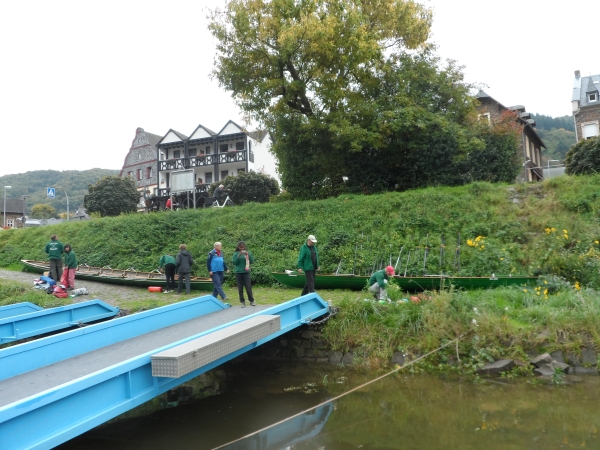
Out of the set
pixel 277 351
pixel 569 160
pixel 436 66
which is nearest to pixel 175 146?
pixel 436 66

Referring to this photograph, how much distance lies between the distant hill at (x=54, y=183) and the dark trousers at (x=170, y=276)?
236ft

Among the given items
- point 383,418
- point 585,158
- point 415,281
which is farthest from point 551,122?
point 383,418

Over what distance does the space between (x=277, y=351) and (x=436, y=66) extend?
15.7 m

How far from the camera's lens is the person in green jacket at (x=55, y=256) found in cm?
1598

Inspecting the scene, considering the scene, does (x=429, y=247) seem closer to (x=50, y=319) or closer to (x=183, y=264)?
(x=183, y=264)

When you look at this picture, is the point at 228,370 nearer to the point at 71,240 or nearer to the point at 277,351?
the point at 277,351

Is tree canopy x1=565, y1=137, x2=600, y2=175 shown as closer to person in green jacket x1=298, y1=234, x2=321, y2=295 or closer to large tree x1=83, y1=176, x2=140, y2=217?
person in green jacket x1=298, y1=234, x2=321, y2=295

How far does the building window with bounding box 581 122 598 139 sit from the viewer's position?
39250 millimetres

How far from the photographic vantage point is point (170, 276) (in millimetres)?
14875

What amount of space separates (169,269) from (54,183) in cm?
8640

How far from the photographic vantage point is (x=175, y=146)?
4825 centimetres

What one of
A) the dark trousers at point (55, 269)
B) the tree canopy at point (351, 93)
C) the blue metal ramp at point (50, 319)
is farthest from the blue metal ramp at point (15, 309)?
the tree canopy at point (351, 93)

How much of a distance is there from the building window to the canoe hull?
122 ft

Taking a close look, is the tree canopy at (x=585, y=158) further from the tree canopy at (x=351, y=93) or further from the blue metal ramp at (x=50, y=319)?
the blue metal ramp at (x=50, y=319)
